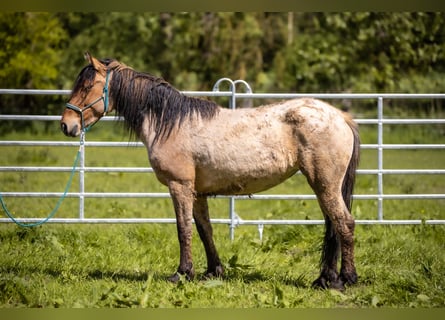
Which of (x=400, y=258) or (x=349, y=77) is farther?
(x=349, y=77)

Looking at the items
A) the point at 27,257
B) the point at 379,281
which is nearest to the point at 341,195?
the point at 379,281

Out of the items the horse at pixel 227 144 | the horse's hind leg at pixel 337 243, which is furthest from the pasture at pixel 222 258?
the horse at pixel 227 144

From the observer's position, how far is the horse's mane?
6.14 m

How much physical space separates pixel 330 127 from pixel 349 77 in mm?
14697

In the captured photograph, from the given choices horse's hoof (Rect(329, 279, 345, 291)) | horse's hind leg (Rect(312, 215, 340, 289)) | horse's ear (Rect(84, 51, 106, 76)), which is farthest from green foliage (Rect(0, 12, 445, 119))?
horse's hoof (Rect(329, 279, 345, 291))

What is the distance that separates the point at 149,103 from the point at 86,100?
0.56m

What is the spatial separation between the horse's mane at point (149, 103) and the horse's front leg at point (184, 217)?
0.56 m

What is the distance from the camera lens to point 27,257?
691cm

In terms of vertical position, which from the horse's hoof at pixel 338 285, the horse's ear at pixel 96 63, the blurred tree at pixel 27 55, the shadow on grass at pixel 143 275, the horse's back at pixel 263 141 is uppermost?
the blurred tree at pixel 27 55

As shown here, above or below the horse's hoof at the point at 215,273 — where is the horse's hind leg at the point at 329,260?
above

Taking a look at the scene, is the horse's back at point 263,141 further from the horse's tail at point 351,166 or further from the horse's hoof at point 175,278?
the horse's hoof at point 175,278

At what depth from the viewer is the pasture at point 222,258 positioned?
18.2 feet

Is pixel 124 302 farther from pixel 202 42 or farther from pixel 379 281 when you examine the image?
pixel 202 42

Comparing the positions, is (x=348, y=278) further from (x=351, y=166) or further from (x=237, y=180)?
(x=237, y=180)
